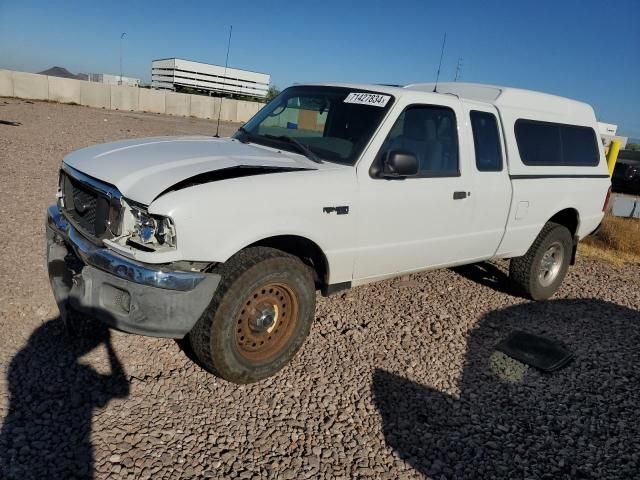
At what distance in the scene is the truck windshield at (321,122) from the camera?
12.4ft

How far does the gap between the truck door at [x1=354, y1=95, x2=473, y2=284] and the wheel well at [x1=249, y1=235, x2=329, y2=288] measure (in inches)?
10.7

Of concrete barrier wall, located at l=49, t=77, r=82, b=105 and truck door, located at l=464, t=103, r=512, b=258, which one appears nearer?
truck door, located at l=464, t=103, r=512, b=258

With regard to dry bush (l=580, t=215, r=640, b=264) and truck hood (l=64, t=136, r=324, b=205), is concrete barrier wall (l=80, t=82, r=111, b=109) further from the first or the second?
truck hood (l=64, t=136, r=324, b=205)

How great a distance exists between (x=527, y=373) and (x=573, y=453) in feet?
3.17

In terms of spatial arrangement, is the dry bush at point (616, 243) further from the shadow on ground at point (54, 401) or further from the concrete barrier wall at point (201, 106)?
the concrete barrier wall at point (201, 106)

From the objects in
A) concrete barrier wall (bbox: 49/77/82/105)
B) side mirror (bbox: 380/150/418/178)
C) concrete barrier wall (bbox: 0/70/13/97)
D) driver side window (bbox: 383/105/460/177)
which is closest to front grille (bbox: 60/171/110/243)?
side mirror (bbox: 380/150/418/178)

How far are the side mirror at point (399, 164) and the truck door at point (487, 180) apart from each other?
953 millimetres

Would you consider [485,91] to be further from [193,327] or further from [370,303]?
[193,327]

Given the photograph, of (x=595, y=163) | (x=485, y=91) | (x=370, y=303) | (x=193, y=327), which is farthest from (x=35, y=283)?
(x=595, y=163)

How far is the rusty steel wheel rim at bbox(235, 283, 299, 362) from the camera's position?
3.26m

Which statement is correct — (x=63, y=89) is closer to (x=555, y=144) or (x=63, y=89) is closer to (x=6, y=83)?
(x=6, y=83)

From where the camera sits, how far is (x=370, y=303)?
16.1ft

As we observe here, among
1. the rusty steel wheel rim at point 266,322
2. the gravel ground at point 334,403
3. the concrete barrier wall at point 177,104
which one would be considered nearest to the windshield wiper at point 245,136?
the rusty steel wheel rim at point 266,322

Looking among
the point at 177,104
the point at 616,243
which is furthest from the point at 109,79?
the point at 616,243
